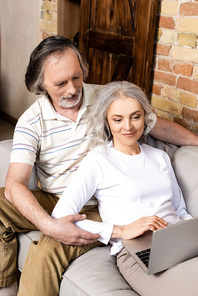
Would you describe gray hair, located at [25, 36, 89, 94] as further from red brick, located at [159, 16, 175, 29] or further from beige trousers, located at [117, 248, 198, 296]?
beige trousers, located at [117, 248, 198, 296]

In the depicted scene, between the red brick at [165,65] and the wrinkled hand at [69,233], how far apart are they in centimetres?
141

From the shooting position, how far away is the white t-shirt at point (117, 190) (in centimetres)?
148

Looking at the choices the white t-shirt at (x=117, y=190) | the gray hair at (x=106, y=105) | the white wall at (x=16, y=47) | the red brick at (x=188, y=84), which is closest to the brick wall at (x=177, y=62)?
the red brick at (x=188, y=84)

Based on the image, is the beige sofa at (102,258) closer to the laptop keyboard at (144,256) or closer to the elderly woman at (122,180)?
the elderly woman at (122,180)

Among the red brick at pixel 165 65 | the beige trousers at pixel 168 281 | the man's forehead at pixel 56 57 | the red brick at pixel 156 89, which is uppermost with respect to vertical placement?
the man's forehead at pixel 56 57

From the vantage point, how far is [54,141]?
1.74 m

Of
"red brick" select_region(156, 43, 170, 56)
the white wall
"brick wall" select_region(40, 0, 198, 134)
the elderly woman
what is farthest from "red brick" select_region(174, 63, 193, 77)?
the white wall

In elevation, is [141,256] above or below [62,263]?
above

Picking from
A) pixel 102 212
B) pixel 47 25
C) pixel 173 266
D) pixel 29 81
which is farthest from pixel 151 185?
pixel 47 25

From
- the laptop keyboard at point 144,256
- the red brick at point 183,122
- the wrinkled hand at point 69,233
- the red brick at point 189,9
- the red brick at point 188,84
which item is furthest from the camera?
the red brick at point 183,122

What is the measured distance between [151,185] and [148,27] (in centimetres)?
130

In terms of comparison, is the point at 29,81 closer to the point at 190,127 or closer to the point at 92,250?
the point at 92,250

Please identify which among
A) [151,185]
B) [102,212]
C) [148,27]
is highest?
[148,27]

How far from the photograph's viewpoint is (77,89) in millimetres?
1764
